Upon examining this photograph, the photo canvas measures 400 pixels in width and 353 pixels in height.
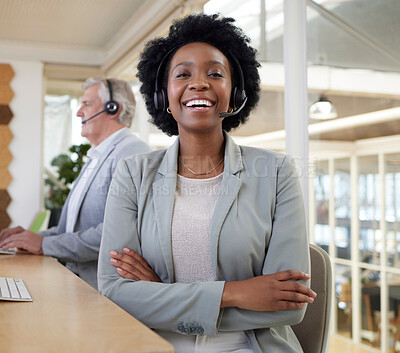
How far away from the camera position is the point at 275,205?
1470 millimetres

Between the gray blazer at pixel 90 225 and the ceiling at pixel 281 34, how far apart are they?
16.6 inches

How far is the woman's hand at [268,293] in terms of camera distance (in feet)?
4.32

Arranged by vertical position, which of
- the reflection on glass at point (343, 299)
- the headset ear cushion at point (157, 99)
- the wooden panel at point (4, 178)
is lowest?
the reflection on glass at point (343, 299)

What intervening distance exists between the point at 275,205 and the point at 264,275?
0.21 m

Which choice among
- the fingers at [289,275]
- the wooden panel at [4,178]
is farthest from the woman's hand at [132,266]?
the wooden panel at [4,178]

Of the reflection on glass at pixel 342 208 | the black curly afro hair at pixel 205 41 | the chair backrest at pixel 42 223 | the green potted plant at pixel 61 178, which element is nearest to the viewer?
the black curly afro hair at pixel 205 41

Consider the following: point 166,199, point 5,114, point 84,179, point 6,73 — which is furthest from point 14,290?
point 6,73

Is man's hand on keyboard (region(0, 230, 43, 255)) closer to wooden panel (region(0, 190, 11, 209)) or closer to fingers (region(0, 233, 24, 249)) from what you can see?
fingers (region(0, 233, 24, 249))

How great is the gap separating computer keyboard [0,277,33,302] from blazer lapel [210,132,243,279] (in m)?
0.51

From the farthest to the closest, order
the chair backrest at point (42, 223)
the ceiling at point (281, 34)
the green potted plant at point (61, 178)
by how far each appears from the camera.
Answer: the green potted plant at point (61, 178)
the chair backrest at point (42, 223)
the ceiling at point (281, 34)

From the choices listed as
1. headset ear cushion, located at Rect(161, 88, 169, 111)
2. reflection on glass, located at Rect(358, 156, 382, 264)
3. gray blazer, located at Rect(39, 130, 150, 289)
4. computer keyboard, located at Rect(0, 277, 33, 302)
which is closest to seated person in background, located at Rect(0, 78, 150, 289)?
gray blazer, located at Rect(39, 130, 150, 289)

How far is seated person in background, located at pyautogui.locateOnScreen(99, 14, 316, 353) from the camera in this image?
4.38 feet

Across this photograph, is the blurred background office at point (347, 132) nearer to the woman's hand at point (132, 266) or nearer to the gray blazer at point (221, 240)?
the gray blazer at point (221, 240)

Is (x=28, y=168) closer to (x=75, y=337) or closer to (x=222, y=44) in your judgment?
(x=222, y=44)
